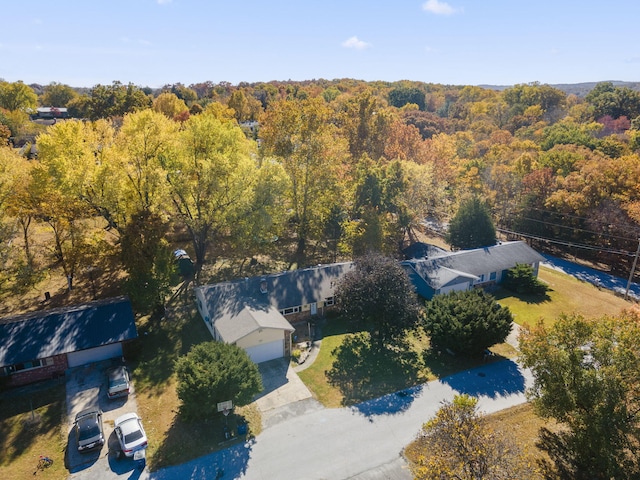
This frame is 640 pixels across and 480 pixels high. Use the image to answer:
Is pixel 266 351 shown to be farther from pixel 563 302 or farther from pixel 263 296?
pixel 563 302

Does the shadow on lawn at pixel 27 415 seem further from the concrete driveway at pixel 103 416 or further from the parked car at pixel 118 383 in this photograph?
the parked car at pixel 118 383

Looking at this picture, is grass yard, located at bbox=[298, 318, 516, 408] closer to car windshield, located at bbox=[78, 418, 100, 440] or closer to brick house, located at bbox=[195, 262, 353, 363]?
brick house, located at bbox=[195, 262, 353, 363]

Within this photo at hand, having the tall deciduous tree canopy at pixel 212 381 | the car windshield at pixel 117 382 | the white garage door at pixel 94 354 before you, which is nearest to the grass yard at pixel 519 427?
the tall deciduous tree canopy at pixel 212 381

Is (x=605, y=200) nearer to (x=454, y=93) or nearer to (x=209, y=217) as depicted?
(x=209, y=217)

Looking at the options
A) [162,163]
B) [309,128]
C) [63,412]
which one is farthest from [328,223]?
[63,412]

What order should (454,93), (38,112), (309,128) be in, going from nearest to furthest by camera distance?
(309,128), (38,112), (454,93)
